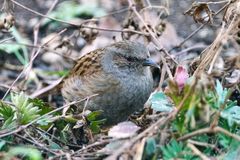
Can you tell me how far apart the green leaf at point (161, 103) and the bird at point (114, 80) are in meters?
1.31

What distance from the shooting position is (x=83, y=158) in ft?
13.4

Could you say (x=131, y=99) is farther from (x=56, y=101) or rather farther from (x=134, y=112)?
(x=56, y=101)

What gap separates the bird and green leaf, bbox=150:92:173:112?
1.31m

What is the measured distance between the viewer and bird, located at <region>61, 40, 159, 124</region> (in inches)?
220

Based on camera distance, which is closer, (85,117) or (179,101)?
(179,101)

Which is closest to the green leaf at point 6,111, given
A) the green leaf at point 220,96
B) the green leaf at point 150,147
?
the green leaf at point 150,147

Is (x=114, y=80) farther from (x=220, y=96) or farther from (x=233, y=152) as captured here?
(x=233, y=152)

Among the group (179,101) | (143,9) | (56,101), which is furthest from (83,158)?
(56,101)

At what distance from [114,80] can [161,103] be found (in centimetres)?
158

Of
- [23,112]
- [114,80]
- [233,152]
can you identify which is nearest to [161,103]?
[233,152]

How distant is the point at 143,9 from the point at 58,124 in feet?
5.63

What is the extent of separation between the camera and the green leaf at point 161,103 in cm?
414

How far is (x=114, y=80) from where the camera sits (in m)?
5.75

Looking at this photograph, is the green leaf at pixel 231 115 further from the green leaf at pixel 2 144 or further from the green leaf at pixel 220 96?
the green leaf at pixel 2 144
